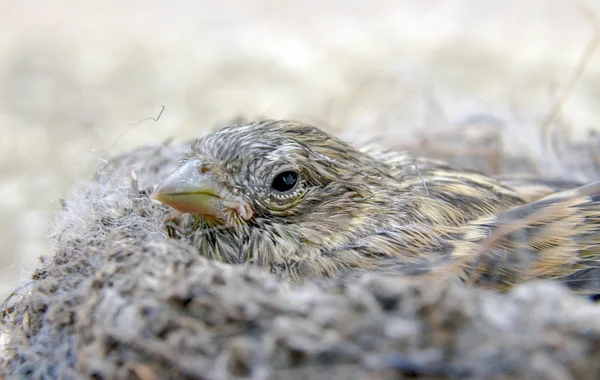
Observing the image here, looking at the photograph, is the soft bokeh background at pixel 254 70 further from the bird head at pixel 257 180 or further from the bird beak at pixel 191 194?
the bird beak at pixel 191 194

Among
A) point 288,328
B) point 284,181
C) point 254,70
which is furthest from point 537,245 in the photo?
point 254,70

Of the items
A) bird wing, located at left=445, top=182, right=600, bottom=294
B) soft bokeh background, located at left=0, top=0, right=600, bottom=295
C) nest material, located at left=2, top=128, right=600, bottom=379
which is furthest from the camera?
soft bokeh background, located at left=0, top=0, right=600, bottom=295

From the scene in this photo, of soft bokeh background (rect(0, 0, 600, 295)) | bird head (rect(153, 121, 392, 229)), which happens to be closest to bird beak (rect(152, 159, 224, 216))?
bird head (rect(153, 121, 392, 229))

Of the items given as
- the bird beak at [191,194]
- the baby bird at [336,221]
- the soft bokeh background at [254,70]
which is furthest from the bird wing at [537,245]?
the soft bokeh background at [254,70]

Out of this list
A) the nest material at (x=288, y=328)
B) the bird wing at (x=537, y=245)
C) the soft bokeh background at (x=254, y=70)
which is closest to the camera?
the nest material at (x=288, y=328)

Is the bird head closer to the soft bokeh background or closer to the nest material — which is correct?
the nest material

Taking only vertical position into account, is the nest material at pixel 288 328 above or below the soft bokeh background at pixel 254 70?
below

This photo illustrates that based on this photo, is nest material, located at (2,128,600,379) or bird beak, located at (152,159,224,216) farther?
bird beak, located at (152,159,224,216)
